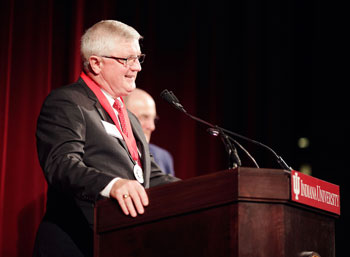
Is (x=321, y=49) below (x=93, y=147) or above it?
above

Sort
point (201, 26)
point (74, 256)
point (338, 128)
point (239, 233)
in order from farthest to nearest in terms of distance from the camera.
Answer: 1. point (201, 26)
2. point (338, 128)
3. point (74, 256)
4. point (239, 233)

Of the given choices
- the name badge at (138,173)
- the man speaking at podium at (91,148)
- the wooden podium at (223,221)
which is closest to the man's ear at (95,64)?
the man speaking at podium at (91,148)

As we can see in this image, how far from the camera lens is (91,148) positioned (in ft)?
7.28

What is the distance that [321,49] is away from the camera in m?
4.91

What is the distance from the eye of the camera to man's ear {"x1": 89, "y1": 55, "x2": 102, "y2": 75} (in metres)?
2.57

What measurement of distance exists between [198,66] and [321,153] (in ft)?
4.54

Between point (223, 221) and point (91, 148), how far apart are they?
0.83 metres

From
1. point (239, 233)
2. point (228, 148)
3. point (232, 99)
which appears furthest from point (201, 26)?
point (239, 233)

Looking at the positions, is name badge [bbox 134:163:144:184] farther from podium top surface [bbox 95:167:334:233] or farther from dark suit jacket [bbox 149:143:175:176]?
dark suit jacket [bbox 149:143:175:176]

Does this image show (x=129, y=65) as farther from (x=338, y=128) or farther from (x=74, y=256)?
(x=338, y=128)

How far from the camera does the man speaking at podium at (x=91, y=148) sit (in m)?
1.88

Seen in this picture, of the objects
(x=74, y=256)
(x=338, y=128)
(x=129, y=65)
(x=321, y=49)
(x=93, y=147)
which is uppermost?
(x=321, y=49)

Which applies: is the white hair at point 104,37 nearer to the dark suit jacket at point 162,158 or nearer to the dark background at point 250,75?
the dark background at point 250,75

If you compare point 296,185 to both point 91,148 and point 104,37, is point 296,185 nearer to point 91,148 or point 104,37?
point 91,148
